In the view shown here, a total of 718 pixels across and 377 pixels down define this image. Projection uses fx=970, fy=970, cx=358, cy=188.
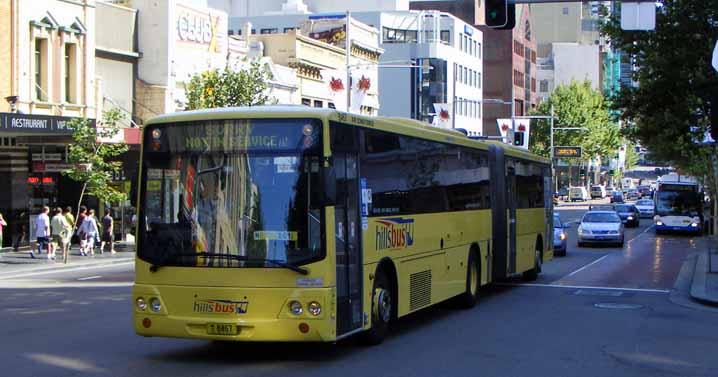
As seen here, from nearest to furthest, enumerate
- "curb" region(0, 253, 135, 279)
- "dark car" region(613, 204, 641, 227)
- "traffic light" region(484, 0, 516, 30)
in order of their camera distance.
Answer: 1. "traffic light" region(484, 0, 516, 30)
2. "curb" region(0, 253, 135, 279)
3. "dark car" region(613, 204, 641, 227)

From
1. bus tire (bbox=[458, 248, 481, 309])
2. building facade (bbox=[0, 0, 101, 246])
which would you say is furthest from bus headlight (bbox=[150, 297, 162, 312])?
building facade (bbox=[0, 0, 101, 246])

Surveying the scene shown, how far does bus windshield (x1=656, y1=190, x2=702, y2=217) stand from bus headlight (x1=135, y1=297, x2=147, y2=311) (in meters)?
46.4

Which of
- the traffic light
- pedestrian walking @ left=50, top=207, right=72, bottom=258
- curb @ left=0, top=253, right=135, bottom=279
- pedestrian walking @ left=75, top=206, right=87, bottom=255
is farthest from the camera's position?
pedestrian walking @ left=75, top=206, right=87, bottom=255

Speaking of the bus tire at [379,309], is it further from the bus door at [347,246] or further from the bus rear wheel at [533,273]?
the bus rear wheel at [533,273]

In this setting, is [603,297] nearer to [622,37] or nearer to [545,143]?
[622,37]

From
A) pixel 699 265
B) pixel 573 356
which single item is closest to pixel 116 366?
pixel 573 356

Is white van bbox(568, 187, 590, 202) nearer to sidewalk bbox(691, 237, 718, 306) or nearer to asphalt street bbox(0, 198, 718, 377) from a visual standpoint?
sidewalk bbox(691, 237, 718, 306)

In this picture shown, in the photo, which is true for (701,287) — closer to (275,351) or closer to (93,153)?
(275,351)

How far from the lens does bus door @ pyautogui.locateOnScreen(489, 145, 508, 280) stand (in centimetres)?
2055

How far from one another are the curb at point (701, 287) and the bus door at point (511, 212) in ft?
12.8

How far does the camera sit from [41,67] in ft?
125

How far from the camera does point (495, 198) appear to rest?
68.0 feet

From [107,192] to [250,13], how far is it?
223 ft

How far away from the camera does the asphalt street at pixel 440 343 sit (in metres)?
11.5
